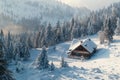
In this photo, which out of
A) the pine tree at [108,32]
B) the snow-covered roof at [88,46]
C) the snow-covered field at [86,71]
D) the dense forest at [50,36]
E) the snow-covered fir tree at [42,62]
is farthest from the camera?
the pine tree at [108,32]

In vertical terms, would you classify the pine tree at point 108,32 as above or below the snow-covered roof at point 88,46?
above

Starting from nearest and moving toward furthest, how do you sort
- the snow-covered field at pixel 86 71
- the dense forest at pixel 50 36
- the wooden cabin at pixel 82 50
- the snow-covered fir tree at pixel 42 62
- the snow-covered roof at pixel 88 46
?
the snow-covered field at pixel 86 71 < the snow-covered fir tree at pixel 42 62 < the wooden cabin at pixel 82 50 < the snow-covered roof at pixel 88 46 < the dense forest at pixel 50 36

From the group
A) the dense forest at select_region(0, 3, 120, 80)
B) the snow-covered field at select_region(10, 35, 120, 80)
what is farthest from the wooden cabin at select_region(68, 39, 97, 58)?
the dense forest at select_region(0, 3, 120, 80)

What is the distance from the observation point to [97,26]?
138500mm

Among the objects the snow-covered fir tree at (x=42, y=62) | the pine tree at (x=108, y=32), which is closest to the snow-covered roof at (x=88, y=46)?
the pine tree at (x=108, y=32)

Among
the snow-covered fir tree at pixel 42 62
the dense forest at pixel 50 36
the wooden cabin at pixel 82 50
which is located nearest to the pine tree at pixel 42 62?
the snow-covered fir tree at pixel 42 62

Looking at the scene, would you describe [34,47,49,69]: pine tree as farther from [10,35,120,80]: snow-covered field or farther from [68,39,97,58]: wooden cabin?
[68,39,97,58]: wooden cabin

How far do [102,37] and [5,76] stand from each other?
68.5 metres

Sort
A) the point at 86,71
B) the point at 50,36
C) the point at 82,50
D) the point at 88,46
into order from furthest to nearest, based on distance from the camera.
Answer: the point at 50,36 → the point at 88,46 → the point at 82,50 → the point at 86,71

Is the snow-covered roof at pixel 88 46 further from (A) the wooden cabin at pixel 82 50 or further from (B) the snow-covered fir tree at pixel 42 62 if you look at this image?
(B) the snow-covered fir tree at pixel 42 62

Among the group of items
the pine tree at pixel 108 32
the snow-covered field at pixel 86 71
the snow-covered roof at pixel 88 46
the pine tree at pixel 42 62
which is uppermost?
the pine tree at pixel 108 32

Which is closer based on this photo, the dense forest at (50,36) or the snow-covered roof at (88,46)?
the snow-covered roof at (88,46)

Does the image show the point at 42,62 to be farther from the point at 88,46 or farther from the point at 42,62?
the point at 88,46

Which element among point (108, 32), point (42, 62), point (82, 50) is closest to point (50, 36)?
point (108, 32)
